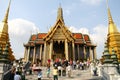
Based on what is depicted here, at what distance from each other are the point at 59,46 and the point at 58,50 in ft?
2.73

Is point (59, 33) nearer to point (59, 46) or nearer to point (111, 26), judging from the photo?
point (59, 46)

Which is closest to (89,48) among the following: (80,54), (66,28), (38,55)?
(80,54)

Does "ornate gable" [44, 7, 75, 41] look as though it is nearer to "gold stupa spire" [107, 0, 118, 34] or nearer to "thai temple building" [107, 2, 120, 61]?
"gold stupa spire" [107, 0, 118, 34]

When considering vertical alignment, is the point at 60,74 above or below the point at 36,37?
below

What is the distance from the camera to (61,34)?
117ft

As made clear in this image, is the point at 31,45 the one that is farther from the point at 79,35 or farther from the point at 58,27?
the point at 79,35

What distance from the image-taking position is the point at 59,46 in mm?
37188

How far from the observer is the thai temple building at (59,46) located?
34787mm

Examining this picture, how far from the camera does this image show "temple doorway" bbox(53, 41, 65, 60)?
36250 millimetres

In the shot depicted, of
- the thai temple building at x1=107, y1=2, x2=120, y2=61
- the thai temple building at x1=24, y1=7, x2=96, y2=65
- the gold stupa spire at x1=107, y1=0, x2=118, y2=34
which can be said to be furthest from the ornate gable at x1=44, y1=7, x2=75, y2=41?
the thai temple building at x1=107, y1=2, x2=120, y2=61

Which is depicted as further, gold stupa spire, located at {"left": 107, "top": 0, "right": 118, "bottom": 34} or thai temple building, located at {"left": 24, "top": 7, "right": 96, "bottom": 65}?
thai temple building, located at {"left": 24, "top": 7, "right": 96, "bottom": 65}

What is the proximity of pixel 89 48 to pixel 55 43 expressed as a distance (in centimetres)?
835

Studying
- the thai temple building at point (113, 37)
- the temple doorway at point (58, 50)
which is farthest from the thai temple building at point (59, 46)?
the thai temple building at point (113, 37)

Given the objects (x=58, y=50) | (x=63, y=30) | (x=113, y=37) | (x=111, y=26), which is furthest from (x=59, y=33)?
(x=113, y=37)
